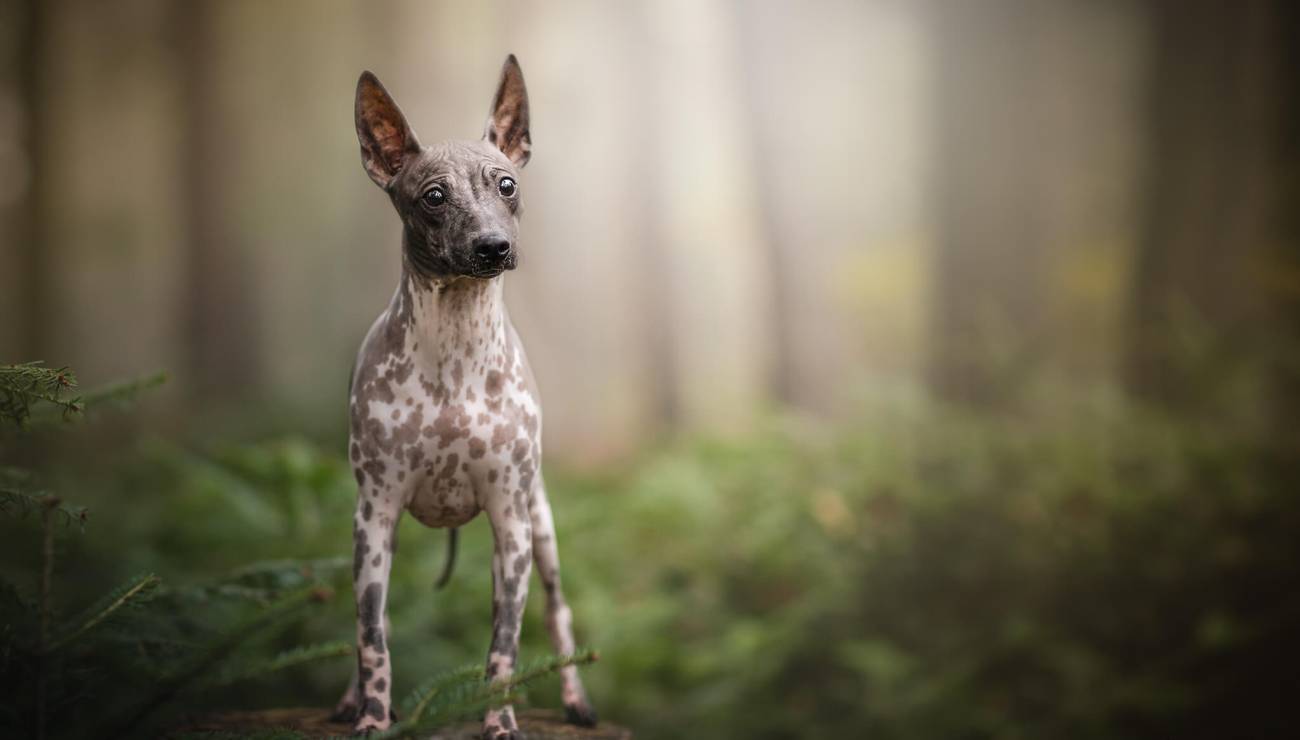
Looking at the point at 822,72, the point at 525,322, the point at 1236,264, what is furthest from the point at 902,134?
the point at 525,322

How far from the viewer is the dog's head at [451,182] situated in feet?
6.72

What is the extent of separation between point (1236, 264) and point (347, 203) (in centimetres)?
776

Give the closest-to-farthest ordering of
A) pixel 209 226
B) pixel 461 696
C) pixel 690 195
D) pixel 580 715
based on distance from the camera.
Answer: pixel 461 696
pixel 580 715
pixel 690 195
pixel 209 226

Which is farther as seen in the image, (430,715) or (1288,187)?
(1288,187)

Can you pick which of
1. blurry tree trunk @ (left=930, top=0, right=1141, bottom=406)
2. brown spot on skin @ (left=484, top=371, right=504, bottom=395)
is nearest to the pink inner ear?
brown spot on skin @ (left=484, top=371, right=504, bottom=395)

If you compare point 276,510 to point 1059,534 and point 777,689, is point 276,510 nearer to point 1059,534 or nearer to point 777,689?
point 777,689

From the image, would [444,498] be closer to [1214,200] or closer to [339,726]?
[339,726]

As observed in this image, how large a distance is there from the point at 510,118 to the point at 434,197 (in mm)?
382

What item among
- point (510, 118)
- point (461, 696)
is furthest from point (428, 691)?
point (510, 118)

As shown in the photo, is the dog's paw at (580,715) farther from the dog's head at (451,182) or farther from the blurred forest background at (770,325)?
the blurred forest background at (770,325)

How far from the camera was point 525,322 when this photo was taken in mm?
7297

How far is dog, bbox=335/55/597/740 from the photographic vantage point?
2186 mm

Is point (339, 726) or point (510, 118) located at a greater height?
point (510, 118)

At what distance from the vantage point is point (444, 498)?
7.54 ft
